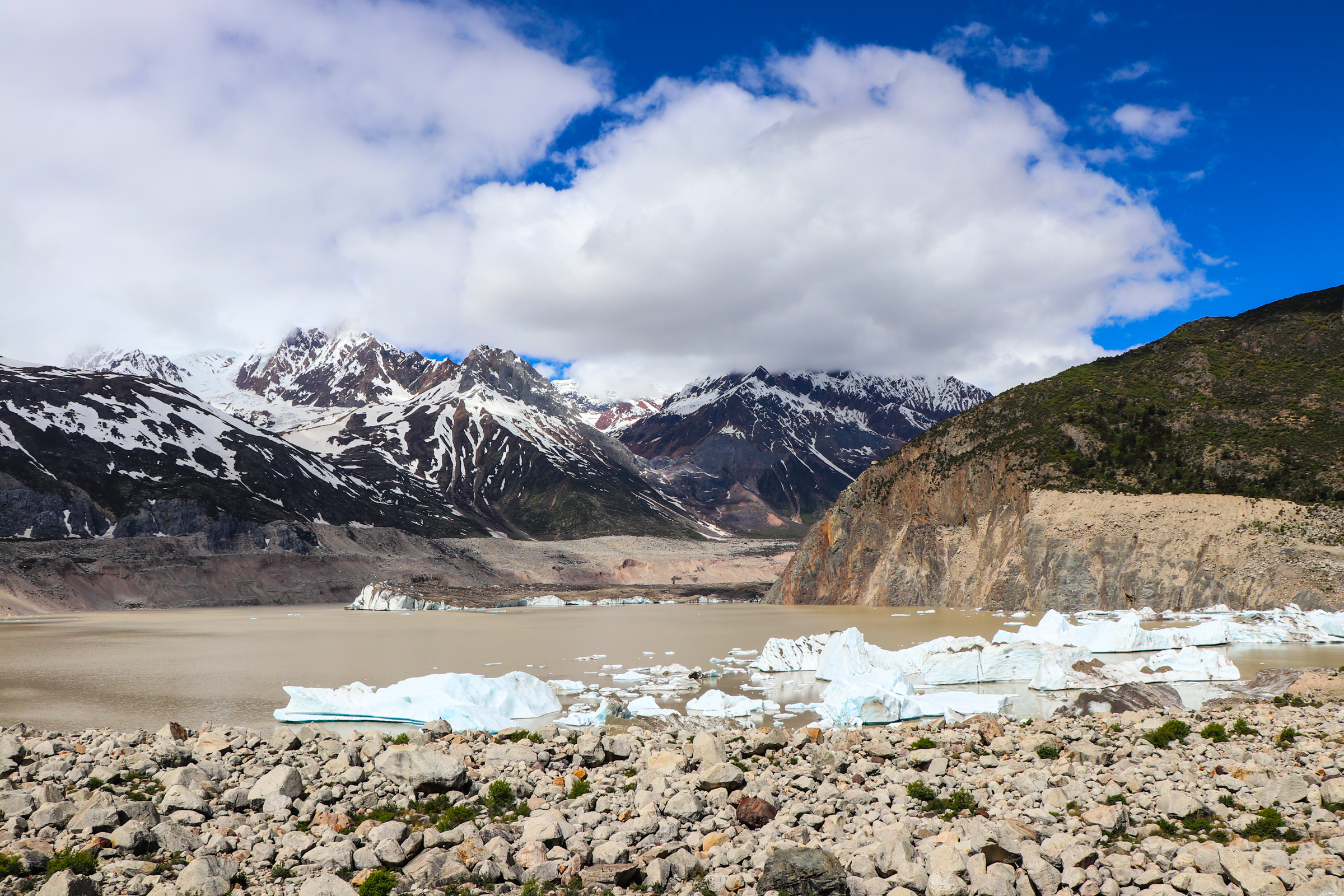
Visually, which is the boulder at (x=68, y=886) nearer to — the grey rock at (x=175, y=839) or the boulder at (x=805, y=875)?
the grey rock at (x=175, y=839)

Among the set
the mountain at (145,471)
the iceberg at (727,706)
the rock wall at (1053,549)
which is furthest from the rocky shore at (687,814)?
the mountain at (145,471)

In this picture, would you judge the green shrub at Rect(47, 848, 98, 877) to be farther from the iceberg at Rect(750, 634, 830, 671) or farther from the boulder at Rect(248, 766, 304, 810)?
the iceberg at Rect(750, 634, 830, 671)

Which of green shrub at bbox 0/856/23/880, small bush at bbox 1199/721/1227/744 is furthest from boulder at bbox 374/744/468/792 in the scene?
small bush at bbox 1199/721/1227/744

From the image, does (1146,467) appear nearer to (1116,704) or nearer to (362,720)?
(1116,704)

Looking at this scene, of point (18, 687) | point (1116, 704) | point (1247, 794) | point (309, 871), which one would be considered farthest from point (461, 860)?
point (18, 687)

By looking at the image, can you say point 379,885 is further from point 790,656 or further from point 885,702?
point 790,656

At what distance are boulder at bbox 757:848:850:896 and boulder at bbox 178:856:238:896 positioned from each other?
20.6ft

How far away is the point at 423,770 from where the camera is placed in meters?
12.4

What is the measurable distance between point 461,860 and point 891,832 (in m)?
5.44

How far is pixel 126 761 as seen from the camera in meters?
13.4

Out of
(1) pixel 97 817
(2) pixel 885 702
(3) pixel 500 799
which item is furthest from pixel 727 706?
(1) pixel 97 817

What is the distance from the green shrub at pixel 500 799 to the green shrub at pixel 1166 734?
12.1 metres

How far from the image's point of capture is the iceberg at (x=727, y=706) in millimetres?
23812

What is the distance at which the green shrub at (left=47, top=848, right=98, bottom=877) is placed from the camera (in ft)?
30.0
